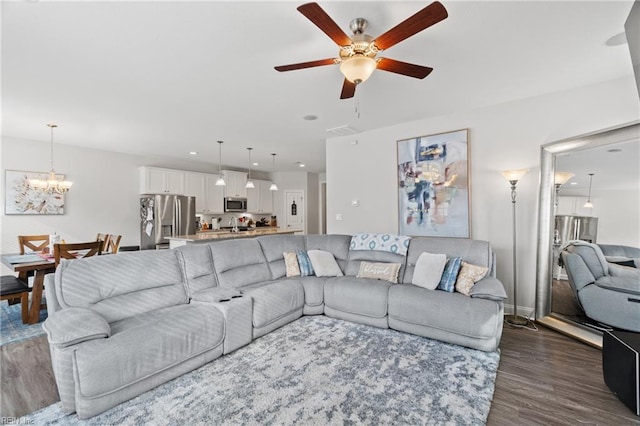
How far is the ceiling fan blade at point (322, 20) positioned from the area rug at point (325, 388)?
227 cm

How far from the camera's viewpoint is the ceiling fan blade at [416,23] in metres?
1.48

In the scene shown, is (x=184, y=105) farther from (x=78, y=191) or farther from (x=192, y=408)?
(x=78, y=191)

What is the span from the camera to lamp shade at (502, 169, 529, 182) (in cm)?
325

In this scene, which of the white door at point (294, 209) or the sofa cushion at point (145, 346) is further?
the white door at point (294, 209)

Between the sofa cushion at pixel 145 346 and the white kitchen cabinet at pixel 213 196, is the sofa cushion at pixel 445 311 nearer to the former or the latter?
the sofa cushion at pixel 145 346

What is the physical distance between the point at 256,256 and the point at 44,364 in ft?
6.63

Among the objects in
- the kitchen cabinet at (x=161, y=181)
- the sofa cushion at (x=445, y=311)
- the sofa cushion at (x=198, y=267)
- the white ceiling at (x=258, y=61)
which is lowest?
the sofa cushion at (x=445, y=311)

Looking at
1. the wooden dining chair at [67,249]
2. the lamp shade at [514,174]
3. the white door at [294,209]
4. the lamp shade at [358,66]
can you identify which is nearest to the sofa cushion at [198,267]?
the wooden dining chair at [67,249]

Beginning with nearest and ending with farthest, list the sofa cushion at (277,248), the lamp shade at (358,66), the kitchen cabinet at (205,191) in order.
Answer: the lamp shade at (358,66) < the sofa cushion at (277,248) < the kitchen cabinet at (205,191)

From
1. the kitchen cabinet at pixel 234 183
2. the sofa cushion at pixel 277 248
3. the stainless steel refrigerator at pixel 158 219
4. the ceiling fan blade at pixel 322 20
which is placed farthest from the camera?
the kitchen cabinet at pixel 234 183

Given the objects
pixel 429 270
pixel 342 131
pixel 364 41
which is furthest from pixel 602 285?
pixel 342 131

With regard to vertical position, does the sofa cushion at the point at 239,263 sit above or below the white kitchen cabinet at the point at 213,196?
below

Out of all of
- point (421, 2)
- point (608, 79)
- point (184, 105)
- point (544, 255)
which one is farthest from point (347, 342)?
point (608, 79)

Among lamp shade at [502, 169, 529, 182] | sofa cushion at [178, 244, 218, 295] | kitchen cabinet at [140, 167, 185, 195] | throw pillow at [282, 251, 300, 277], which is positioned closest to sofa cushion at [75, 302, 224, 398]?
A: sofa cushion at [178, 244, 218, 295]
